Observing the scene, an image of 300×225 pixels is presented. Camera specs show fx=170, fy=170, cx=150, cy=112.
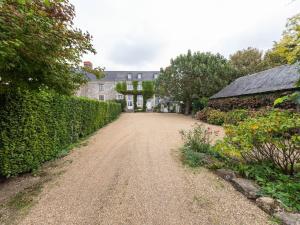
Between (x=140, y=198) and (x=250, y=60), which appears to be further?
(x=250, y=60)

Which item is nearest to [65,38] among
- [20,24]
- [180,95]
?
[20,24]

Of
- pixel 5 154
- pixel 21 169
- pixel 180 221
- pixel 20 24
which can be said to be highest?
pixel 20 24

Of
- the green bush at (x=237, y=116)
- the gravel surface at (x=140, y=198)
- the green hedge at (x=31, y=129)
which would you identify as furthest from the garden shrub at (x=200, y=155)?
the green bush at (x=237, y=116)

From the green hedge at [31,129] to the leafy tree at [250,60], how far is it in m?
24.3

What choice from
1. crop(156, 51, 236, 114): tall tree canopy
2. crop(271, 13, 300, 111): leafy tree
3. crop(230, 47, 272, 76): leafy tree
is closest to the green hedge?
crop(271, 13, 300, 111): leafy tree

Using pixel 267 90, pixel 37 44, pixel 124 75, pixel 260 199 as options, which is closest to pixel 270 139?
pixel 260 199

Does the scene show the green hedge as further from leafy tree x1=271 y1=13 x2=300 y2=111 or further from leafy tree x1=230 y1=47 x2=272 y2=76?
leafy tree x1=230 y1=47 x2=272 y2=76

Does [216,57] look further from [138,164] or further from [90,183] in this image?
[90,183]

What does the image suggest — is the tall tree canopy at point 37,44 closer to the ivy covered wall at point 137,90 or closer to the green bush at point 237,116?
the green bush at point 237,116

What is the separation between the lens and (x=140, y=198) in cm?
320

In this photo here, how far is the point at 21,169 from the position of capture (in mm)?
4066

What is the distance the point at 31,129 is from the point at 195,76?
19.0 meters

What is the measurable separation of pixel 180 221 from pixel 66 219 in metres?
1.76

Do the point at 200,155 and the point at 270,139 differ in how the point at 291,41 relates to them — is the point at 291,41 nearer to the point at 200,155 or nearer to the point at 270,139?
the point at 270,139
